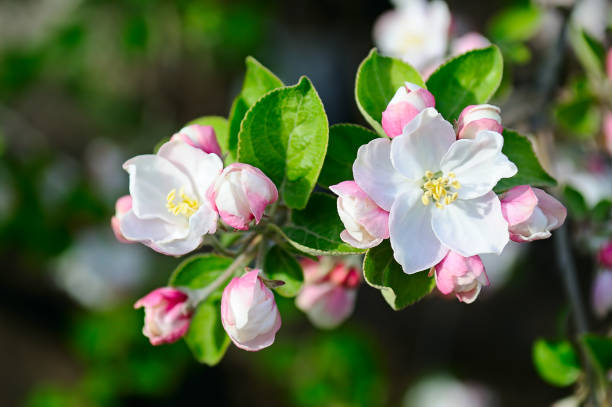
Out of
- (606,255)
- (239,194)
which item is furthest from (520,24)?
(239,194)

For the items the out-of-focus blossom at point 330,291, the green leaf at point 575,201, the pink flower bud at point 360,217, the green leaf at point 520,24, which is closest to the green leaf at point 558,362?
the green leaf at point 575,201

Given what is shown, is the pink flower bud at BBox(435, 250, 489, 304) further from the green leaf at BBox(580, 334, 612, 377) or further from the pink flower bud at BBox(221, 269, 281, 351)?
the green leaf at BBox(580, 334, 612, 377)

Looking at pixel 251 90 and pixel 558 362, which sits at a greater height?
pixel 251 90

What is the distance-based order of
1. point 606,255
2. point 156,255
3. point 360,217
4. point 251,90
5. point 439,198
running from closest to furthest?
1. point 360,217
2. point 439,198
3. point 251,90
4. point 606,255
5. point 156,255

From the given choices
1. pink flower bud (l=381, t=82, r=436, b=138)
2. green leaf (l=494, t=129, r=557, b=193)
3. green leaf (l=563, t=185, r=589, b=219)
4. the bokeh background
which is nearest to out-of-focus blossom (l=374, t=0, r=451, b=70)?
the bokeh background

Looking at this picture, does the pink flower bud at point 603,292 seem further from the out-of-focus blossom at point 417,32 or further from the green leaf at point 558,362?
the out-of-focus blossom at point 417,32

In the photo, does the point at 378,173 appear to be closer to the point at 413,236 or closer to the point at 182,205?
the point at 413,236
